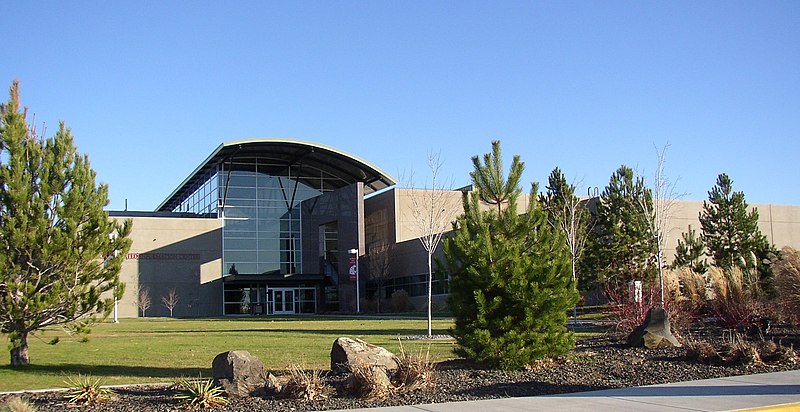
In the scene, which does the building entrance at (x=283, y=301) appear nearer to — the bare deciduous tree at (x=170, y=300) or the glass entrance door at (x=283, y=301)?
the glass entrance door at (x=283, y=301)

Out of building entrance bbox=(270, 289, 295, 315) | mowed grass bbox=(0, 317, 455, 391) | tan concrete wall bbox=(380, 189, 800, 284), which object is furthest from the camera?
building entrance bbox=(270, 289, 295, 315)

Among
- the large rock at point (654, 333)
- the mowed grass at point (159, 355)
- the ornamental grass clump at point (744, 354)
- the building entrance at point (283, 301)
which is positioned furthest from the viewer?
the building entrance at point (283, 301)

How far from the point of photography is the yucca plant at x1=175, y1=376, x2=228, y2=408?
10953 mm

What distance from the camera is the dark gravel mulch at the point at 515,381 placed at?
11.0 metres

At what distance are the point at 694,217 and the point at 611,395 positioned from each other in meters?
46.7

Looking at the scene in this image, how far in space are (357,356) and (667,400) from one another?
517 cm

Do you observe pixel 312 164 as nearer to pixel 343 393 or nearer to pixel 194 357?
pixel 194 357

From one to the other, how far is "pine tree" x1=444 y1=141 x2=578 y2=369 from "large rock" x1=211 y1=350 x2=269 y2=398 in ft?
13.2

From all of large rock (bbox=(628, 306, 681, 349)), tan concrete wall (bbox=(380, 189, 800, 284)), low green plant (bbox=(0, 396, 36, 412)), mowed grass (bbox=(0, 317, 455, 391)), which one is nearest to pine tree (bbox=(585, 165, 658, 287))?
tan concrete wall (bbox=(380, 189, 800, 284))

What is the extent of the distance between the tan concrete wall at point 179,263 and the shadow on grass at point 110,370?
48.8 meters

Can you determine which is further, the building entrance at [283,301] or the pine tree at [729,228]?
the building entrance at [283,301]

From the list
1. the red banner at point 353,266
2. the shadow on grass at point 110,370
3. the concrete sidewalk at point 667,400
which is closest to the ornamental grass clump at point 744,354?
the concrete sidewalk at point 667,400

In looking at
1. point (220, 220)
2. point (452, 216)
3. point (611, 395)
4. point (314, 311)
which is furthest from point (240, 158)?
point (611, 395)

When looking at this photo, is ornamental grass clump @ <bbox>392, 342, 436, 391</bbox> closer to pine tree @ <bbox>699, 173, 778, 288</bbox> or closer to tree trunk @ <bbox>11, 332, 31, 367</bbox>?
tree trunk @ <bbox>11, 332, 31, 367</bbox>
